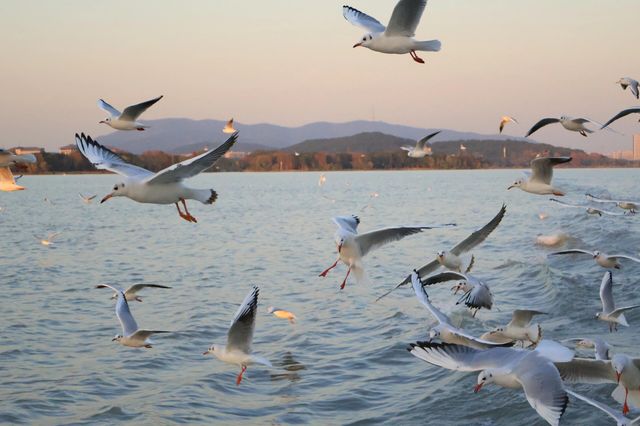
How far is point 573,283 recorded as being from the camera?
16172 mm

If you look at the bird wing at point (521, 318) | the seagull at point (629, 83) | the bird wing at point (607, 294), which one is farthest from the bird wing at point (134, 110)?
the seagull at point (629, 83)

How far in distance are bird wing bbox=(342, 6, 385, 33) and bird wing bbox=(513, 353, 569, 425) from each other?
4.42 m

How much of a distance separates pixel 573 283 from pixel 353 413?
837 cm

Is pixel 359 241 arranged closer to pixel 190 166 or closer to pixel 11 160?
pixel 190 166

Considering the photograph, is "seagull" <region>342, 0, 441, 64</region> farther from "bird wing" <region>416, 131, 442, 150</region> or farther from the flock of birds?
"bird wing" <region>416, 131, 442, 150</region>

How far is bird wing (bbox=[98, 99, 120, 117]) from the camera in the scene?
34.7ft

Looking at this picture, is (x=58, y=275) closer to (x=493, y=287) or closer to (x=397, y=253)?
(x=397, y=253)

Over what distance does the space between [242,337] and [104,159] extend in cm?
257

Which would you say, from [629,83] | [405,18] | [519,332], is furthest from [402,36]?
[629,83]

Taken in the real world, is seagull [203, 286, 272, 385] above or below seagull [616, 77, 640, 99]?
below

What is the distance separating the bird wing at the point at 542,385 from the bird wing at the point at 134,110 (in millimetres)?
5508

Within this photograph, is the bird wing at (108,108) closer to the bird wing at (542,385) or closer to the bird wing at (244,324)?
the bird wing at (244,324)

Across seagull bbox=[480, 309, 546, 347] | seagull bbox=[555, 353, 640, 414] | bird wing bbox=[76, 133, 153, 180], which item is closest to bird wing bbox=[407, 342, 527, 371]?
seagull bbox=[555, 353, 640, 414]

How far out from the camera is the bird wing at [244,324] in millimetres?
7828
